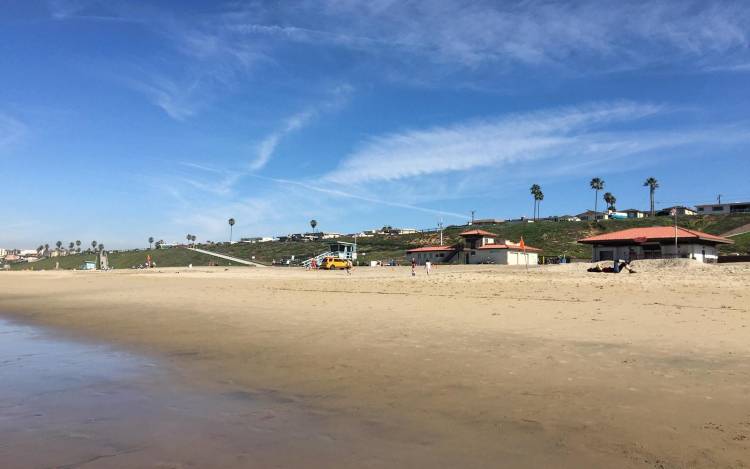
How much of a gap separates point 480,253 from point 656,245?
2537 cm

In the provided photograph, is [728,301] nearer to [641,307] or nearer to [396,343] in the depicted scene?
[641,307]

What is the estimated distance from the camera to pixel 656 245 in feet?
196

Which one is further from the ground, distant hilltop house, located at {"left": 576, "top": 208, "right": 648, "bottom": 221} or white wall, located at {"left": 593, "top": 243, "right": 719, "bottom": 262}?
distant hilltop house, located at {"left": 576, "top": 208, "right": 648, "bottom": 221}

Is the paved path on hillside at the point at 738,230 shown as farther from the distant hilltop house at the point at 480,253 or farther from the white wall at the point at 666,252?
the distant hilltop house at the point at 480,253

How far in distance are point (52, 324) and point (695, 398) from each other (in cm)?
1866

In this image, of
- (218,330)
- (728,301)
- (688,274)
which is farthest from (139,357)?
(688,274)

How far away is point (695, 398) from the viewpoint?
22.4ft

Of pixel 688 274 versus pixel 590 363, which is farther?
pixel 688 274

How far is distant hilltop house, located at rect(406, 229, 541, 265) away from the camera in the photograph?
2972 inches

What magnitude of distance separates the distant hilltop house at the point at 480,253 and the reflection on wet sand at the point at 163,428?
68566 millimetres

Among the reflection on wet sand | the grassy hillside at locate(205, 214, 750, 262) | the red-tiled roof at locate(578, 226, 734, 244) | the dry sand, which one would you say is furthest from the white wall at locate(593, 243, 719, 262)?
the reflection on wet sand

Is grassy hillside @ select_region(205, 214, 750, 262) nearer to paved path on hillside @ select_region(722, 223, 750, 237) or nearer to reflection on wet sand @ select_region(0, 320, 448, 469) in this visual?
paved path on hillside @ select_region(722, 223, 750, 237)

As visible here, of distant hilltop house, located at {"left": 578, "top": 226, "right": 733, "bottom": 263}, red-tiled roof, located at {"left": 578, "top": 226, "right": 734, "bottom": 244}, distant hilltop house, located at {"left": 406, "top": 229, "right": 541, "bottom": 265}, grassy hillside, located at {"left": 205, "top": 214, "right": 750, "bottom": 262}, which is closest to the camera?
distant hilltop house, located at {"left": 578, "top": 226, "right": 733, "bottom": 263}

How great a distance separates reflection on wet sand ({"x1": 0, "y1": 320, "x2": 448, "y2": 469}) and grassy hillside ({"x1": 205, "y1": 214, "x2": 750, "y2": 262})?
278ft
